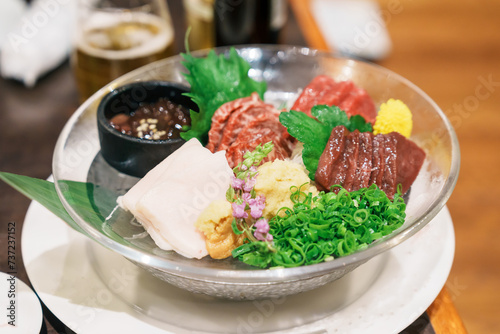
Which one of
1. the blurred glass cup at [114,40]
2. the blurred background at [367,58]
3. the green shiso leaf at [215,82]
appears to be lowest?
the blurred background at [367,58]

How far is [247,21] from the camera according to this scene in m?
2.31

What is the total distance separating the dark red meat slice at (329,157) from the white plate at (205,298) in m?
0.27

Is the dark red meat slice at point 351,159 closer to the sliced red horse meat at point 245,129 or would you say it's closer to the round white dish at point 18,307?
the sliced red horse meat at point 245,129

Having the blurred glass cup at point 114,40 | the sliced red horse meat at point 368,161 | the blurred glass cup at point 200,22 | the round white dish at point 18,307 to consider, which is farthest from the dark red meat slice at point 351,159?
the blurred glass cup at point 200,22


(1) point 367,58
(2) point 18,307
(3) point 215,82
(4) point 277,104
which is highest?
(3) point 215,82

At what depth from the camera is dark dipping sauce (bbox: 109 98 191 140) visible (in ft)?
5.26

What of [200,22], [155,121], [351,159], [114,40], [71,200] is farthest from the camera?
[200,22]

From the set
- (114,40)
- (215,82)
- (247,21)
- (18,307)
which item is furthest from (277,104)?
(18,307)

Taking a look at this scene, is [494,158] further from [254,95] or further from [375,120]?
[254,95]

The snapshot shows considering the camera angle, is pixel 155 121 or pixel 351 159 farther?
pixel 155 121

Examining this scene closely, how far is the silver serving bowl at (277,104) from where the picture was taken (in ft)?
3.58

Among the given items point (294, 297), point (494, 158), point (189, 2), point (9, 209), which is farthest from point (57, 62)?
point (494, 158)

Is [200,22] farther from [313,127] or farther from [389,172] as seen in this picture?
[389,172]

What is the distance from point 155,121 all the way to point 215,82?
243mm
